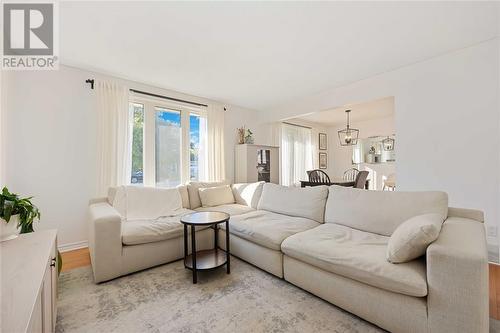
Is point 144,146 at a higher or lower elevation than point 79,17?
lower

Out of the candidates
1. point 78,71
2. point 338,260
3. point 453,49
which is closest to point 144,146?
point 78,71

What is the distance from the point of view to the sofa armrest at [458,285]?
1082 millimetres

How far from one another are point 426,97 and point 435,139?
1.76ft

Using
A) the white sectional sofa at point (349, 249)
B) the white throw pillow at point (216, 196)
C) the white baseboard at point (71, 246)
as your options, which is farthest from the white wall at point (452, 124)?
the white baseboard at point (71, 246)

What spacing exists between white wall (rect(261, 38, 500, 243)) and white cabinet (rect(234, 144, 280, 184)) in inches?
92.8

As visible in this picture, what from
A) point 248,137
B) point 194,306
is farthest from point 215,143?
point 194,306

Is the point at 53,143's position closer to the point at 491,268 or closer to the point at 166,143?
the point at 166,143

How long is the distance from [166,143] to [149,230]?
1.85 meters

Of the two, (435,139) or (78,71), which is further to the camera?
(78,71)

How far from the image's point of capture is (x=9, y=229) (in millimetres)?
1267

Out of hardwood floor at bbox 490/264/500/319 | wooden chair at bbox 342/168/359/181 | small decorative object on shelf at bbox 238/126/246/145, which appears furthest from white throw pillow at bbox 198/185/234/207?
wooden chair at bbox 342/168/359/181

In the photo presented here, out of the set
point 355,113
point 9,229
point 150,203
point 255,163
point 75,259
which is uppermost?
point 355,113

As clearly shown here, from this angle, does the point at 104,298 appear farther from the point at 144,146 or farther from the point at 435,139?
the point at 435,139

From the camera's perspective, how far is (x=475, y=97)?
93.3 inches
